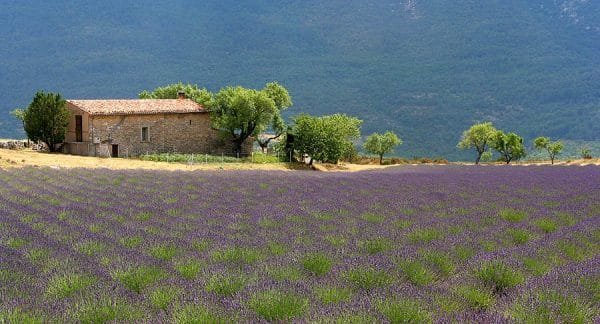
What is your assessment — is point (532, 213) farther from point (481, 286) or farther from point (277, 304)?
point (277, 304)

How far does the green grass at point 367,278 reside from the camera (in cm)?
452

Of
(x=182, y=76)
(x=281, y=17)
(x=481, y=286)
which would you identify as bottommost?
(x=481, y=286)

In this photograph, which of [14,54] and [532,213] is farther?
[14,54]

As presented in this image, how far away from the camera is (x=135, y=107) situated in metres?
34.8

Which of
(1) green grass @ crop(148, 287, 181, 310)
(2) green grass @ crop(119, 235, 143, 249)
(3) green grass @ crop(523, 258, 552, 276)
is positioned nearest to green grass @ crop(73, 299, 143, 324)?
(1) green grass @ crop(148, 287, 181, 310)

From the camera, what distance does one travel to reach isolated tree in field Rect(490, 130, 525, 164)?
46750 mm

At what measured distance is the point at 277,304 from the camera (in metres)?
3.84

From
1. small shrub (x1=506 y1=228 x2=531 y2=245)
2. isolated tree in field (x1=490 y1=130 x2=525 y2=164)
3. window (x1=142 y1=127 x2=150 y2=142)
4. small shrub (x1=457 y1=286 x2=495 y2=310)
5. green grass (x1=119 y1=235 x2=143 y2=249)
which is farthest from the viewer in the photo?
isolated tree in field (x1=490 y1=130 x2=525 y2=164)

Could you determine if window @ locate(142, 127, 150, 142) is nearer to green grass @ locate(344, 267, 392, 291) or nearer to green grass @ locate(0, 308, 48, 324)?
green grass @ locate(344, 267, 392, 291)

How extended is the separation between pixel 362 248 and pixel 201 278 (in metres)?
1.90

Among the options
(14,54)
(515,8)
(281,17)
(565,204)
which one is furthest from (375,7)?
(565,204)

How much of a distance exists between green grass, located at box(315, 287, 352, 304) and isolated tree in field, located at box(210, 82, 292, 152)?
109ft

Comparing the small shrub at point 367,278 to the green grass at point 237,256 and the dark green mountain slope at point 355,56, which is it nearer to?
the green grass at point 237,256

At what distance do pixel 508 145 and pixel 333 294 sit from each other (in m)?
45.8
